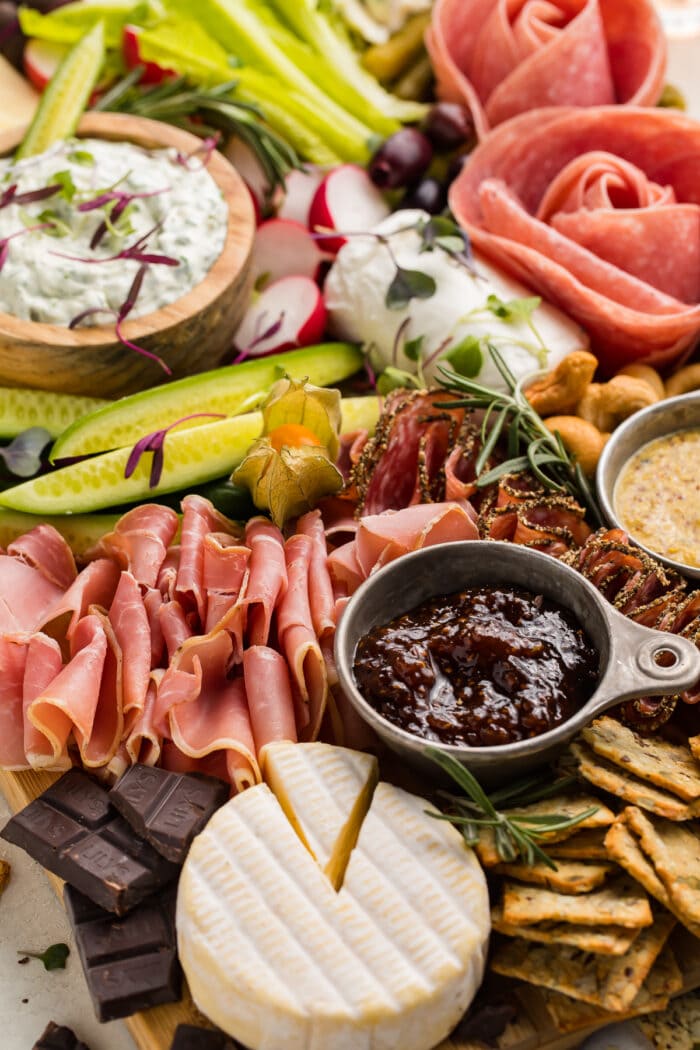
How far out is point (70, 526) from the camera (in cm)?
254

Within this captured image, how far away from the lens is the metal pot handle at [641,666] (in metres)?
1.78

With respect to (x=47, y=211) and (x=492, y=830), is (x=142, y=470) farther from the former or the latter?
(x=492, y=830)

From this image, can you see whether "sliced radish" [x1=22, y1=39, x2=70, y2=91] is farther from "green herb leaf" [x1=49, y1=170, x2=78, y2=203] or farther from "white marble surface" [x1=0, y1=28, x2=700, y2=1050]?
"white marble surface" [x1=0, y1=28, x2=700, y2=1050]

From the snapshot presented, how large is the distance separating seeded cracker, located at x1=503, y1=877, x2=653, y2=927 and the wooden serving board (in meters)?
0.19

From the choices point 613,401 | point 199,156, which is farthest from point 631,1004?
point 199,156

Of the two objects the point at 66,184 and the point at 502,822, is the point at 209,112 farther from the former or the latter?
the point at 502,822

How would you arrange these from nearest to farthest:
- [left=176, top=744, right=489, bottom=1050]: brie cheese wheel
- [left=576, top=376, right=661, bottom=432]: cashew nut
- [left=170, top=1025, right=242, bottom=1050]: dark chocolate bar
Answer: [left=176, top=744, right=489, bottom=1050]: brie cheese wheel → [left=170, top=1025, right=242, bottom=1050]: dark chocolate bar → [left=576, top=376, right=661, bottom=432]: cashew nut

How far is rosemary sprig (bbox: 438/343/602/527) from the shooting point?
7.70 ft

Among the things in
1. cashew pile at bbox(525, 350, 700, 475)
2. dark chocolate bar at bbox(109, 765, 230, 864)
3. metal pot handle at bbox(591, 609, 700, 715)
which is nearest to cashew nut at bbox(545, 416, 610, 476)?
cashew pile at bbox(525, 350, 700, 475)

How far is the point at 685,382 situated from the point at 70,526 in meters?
1.61

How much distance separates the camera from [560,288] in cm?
275

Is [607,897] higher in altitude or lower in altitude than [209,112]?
lower

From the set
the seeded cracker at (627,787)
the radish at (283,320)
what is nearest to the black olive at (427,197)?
the radish at (283,320)

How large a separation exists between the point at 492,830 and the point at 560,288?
1.51m
